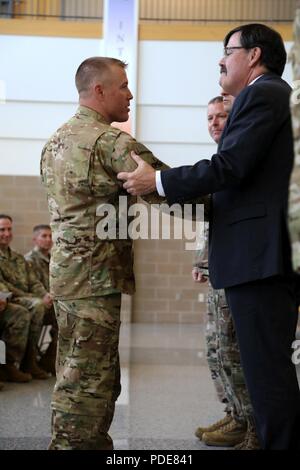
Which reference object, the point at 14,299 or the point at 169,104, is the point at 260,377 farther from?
the point at 169,104

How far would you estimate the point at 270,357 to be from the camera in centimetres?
228

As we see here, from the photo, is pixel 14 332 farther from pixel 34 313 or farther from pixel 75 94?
pixel 75 94

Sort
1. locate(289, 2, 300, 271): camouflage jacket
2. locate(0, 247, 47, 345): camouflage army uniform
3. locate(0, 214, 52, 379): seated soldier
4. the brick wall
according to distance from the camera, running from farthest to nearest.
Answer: the brick wall
locate(0, 247, 47, 345): camouflage army uniform
locate(0, 214, 52, 379): seated soldier
locate(289, 2, 300, 271): camouflage jacket

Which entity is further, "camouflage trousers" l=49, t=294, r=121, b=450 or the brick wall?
the brick wall

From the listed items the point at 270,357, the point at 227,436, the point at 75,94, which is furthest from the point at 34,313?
the point at 75,94

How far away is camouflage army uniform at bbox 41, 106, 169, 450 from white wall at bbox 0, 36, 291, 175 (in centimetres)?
635

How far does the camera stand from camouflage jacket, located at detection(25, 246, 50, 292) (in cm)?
606

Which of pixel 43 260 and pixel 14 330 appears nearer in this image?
pixel 14 330

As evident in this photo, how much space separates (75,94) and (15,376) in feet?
15.4

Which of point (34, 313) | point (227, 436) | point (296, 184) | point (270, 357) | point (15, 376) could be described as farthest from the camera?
point (34, 313)

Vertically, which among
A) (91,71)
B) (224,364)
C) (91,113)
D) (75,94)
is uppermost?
(75,94)

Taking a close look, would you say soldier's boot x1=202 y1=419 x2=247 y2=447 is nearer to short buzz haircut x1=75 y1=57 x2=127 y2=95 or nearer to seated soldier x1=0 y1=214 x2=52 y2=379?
short buzz haircut x1=75 y1=57 x2=127 y2=95

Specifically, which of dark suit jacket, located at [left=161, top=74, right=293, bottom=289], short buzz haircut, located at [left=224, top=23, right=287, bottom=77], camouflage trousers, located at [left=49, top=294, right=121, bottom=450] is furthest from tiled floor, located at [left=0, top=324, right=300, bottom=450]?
short buzz haircut, located at [left=224, top=23, right=287, bottom=77]

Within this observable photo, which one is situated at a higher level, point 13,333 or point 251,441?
point 13,333
